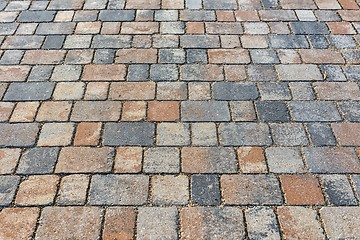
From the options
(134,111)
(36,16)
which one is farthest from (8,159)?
(36,16)

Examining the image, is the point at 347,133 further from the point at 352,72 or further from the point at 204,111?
the point at 204,111

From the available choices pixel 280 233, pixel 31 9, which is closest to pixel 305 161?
pixel 280 233

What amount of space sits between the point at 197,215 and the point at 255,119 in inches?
41.5

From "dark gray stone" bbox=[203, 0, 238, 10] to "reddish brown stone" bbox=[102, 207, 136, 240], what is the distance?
2.94 m

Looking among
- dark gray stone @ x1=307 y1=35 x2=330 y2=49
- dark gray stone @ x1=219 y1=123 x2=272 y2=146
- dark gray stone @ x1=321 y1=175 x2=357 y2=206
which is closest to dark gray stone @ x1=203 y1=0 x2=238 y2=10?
dark gray stone @ x1=307 y1=35 x2=330 y2=49

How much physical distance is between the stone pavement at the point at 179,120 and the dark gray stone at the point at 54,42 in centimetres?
2

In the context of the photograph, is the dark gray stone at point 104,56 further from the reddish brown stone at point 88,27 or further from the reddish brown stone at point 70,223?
the reddish brown stone at point 70,223

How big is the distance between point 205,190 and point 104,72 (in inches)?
63.9

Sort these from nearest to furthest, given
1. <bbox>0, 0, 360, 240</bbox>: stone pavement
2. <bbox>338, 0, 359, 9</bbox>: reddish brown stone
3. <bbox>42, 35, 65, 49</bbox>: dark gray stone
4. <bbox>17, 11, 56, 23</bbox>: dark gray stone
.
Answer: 1. <bbox>0, 0, 360, 240</bbox>: stone pavement
2. <bbox>42, 35, 65, 49</bbox>: dark gray stone
3. <bbox>17, 11, 56, 23</bbox>: dark gray stone
4. <bbox>338, 0, 359, 9</bbox>: reddish brown stone

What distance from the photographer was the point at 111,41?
4.38 meters

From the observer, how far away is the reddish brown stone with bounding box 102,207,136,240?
2660mm

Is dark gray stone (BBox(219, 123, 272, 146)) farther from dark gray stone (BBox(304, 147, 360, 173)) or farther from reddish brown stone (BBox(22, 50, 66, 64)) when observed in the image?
reddish brown stone (BBox(22, 50, 66, 64))

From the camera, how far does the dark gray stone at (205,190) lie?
9.39ft

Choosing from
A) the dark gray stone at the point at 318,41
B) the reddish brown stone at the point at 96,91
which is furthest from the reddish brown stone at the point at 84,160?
the dark gray stone at the point at 318,41
